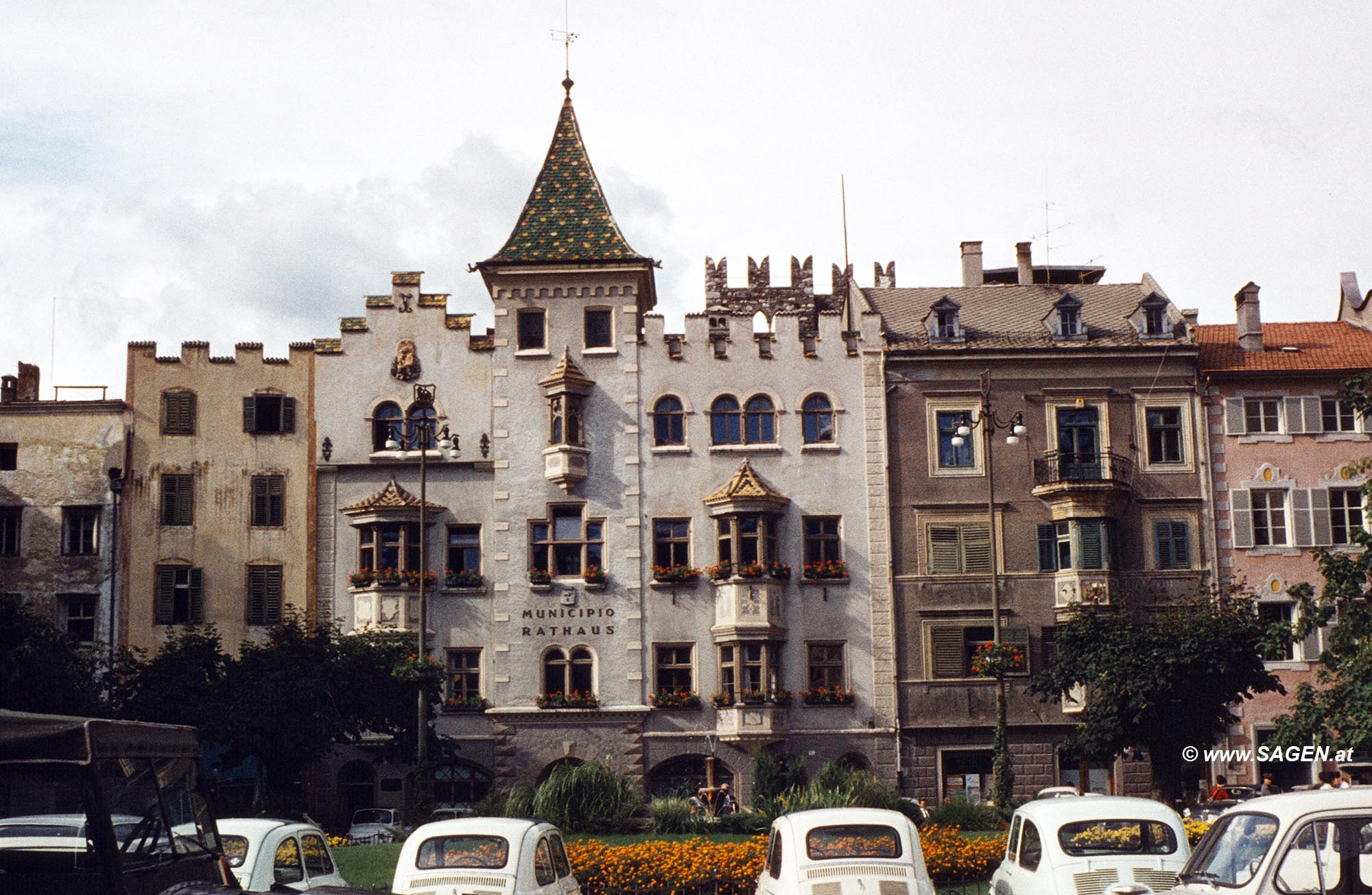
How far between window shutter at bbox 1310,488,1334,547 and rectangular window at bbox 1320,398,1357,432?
186 centimetres

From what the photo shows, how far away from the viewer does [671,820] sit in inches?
1299

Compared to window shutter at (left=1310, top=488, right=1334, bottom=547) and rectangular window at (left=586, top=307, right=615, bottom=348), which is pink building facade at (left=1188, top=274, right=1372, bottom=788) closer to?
window shutter at (left=1310, top=488, right=1334, bottom=547)

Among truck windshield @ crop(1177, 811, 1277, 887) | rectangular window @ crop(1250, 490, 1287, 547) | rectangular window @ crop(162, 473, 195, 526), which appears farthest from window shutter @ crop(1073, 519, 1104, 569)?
truck windshield @ crop(1177, 811, 1277, 887)

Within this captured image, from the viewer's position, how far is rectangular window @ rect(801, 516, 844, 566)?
149 feet

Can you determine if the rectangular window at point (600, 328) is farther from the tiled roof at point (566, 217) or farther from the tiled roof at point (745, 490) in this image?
the tiled roof at point (745, 490)

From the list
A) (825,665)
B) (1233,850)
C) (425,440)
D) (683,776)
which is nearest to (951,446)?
(825,665)

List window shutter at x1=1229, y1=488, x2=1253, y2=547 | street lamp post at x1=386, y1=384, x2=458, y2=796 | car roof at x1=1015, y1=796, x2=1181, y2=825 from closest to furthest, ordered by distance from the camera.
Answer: car roof at x1=1015, y1=796, x2=1181, y2=825, street lamp post at x1=386, y1=384, x2=458, y2=796, window shutter at x1=1229, y1=488, x2=1253, y2=547

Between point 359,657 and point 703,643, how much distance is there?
9.67m

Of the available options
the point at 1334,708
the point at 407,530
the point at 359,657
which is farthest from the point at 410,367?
the point at 1334,708

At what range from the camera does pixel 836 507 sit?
149 ft

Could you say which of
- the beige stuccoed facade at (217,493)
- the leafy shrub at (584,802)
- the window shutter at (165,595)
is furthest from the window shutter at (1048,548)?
the window shutter at (165,595)

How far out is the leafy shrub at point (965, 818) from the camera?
36.0 metres

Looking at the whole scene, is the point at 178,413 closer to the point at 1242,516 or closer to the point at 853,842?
the point at 1242,516

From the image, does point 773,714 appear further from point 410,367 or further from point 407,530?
point 410,367
